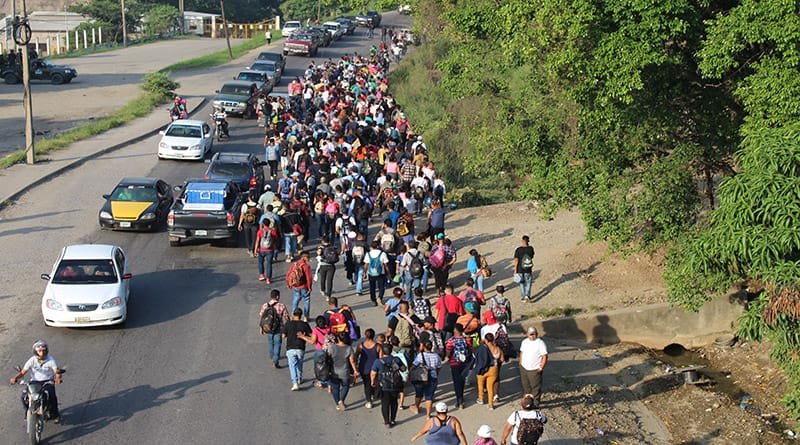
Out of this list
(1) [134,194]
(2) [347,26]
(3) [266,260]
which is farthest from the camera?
(2) [347,26]

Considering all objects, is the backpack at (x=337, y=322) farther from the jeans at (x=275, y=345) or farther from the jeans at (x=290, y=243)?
the jeans at (x=290, y=243)

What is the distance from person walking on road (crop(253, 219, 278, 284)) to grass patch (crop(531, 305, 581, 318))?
5.95m

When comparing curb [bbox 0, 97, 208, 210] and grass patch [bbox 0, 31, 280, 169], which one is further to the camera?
grass patch [bbox 0, 31, 280, 169]

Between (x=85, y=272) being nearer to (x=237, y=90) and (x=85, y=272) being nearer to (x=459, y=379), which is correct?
(x=459, y=379)

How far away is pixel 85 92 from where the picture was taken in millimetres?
53562

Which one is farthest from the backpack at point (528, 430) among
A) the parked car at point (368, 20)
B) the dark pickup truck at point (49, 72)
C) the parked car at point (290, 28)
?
the parked car at point (368, 20)

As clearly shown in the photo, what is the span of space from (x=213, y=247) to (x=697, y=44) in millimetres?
13154

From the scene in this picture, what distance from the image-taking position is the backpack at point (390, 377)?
13680mm

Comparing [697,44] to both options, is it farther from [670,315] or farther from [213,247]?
[213,247]

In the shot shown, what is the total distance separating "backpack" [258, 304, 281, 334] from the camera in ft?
51.1

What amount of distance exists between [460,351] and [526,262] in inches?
233

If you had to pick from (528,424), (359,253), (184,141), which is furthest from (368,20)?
(528,424)

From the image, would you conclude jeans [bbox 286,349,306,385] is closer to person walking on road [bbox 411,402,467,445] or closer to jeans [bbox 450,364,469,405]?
jeans [bbox 450,364,469,405]

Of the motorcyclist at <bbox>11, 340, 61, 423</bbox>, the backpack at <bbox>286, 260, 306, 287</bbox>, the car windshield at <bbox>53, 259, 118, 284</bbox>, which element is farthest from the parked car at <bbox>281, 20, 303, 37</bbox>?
the motorcyclist at <bbox>11, 340, 61, 423</bbox>
